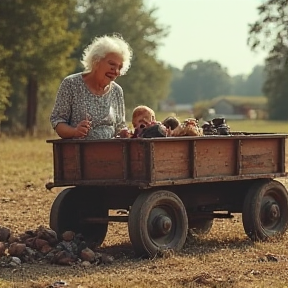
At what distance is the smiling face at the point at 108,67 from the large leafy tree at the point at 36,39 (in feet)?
88.0

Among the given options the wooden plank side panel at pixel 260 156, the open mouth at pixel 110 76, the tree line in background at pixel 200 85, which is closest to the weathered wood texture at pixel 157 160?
the wooden plank side panel at pixel 260 156

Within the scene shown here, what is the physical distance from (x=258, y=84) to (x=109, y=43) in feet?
578

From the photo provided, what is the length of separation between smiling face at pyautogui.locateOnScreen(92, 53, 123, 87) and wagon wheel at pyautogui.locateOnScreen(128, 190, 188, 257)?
4.49 ft

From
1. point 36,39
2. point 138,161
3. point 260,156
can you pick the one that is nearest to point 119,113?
point 138,161

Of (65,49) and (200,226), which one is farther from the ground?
(65,49)

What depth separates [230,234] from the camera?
35.2 ft

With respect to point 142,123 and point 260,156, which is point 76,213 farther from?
point 260,156

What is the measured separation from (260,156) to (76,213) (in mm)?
2096

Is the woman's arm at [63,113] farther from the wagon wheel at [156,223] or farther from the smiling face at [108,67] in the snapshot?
the wagon wheel at [156,223]

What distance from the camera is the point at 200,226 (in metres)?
10.8

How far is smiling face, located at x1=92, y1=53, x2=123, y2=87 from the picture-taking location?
9586mm

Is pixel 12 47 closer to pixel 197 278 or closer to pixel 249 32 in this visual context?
pixel 249 32

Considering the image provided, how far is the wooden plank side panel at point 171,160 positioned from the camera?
352 inches

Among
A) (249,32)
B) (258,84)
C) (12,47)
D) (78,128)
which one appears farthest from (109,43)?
(258,84)
